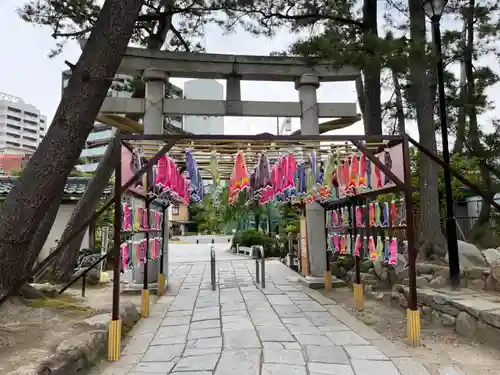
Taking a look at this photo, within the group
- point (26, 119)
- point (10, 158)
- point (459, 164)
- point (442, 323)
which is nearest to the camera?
point (442, 323)

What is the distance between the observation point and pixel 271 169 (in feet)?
22.0

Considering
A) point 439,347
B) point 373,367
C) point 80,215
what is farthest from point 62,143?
point 80,215

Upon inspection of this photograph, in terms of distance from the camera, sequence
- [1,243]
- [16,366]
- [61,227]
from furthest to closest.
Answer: [61,227] → [1,243] → [16,366]

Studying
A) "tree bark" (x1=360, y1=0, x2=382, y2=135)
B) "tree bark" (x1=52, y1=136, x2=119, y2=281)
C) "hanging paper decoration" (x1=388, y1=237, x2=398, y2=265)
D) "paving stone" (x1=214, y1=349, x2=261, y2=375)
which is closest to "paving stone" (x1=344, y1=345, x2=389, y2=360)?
"paving stone" (x1=214, y1=349, x2=261, y2=375)

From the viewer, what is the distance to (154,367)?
4.32m

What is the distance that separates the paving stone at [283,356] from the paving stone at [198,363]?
600 millimetres

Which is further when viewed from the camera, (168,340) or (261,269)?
(261,269)

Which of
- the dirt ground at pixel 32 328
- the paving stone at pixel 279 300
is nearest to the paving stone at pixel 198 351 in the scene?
the dirt ground at pixel 32 328

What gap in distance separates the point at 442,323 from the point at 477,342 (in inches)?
28.7

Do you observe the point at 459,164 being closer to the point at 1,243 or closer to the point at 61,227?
the point at 1,243

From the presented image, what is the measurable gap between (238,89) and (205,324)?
5689mm

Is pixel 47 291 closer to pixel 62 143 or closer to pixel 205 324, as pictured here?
pixel 205 324

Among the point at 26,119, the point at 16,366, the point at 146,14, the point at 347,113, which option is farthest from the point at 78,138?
the point at 26,119

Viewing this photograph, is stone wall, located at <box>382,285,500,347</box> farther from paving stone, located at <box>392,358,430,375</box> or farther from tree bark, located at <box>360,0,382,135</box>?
tree bark, located at <box>360,0,382,135</box>
